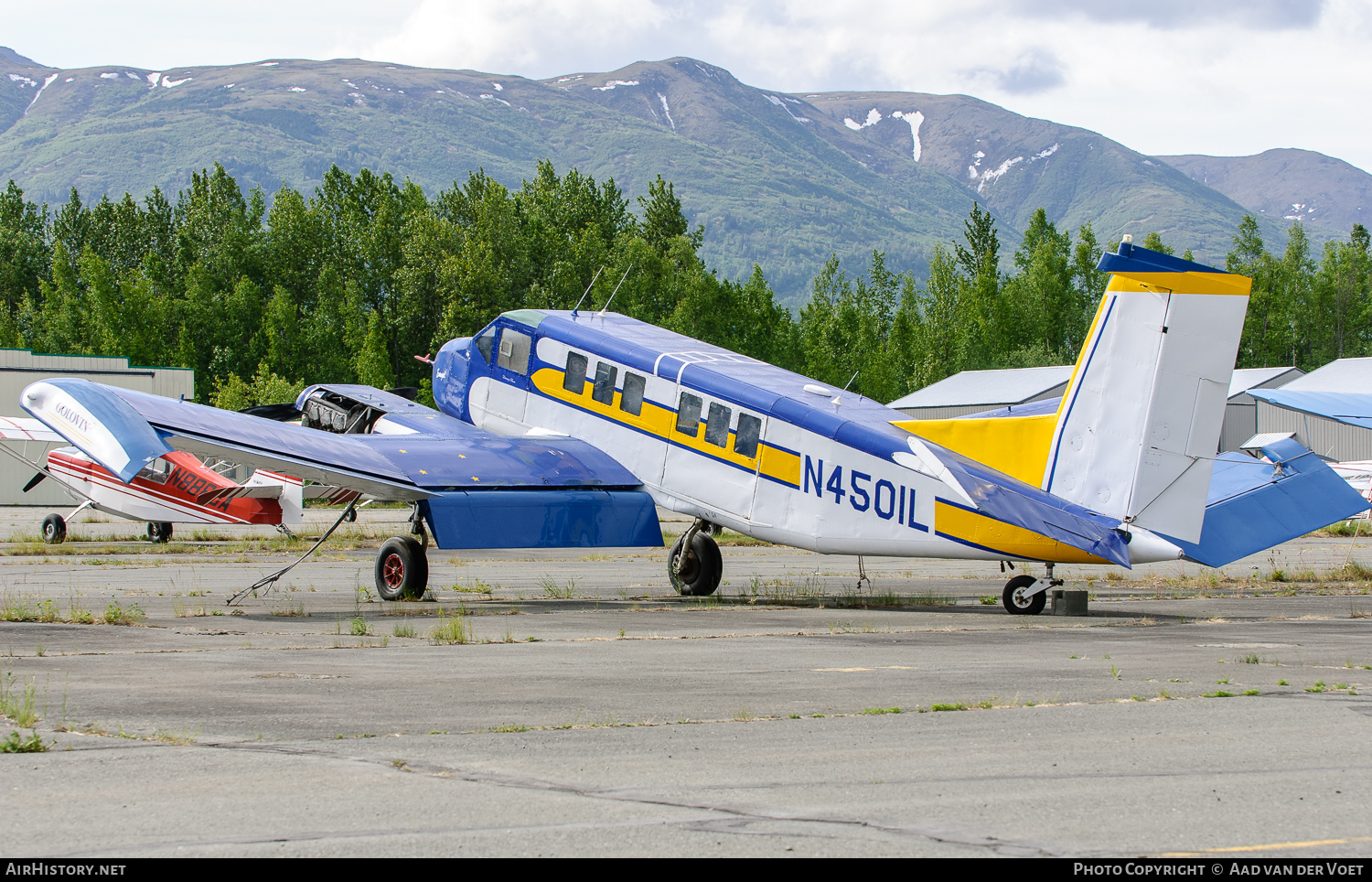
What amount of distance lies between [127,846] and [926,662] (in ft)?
27.0

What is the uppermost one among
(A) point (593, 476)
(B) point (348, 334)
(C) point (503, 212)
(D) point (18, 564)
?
(C) point (503, 212)

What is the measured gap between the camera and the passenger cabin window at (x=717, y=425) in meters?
18.5

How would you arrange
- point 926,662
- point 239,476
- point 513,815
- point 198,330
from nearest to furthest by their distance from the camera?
point 513,815, point 926,662, point 239,476, point 198,330

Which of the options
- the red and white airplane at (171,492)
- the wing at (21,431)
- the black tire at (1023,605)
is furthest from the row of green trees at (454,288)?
the black tire at (1023,605)

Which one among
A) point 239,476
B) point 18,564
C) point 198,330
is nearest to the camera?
point 18,564

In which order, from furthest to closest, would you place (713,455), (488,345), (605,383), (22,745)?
(488,345) < (605,383) < (713,455) < (22,745)

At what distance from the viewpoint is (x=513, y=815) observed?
6160 mm

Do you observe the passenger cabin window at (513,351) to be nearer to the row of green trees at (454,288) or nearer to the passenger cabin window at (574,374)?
the passenger cabin window at (574,374)

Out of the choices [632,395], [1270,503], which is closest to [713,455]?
[632,395]

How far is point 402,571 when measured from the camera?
18.6 meters

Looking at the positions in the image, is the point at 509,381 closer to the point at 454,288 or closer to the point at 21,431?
the point at 21,431

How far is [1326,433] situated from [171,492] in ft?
189

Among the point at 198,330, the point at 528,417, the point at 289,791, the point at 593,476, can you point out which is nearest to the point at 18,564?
the point at 528,417
